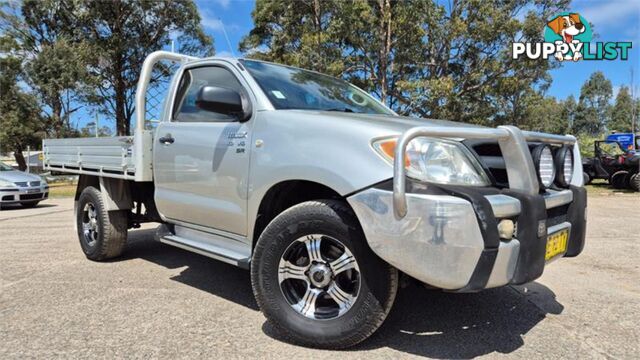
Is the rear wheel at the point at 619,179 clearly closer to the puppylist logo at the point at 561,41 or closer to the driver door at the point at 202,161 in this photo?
the puppylist logo at the point at 561,41

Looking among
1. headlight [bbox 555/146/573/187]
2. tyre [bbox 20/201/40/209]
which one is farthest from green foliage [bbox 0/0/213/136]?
headlight [bbox 555/146/573/187]

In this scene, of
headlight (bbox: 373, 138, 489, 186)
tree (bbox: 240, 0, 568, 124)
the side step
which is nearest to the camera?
headlight (bbox: 373, 138, 489, 186)

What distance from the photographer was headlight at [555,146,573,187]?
3.14 metres

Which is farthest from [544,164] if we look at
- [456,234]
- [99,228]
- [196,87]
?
[99,228]

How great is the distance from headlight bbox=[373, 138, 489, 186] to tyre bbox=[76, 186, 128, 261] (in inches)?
137

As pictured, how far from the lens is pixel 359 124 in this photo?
282 centimetres

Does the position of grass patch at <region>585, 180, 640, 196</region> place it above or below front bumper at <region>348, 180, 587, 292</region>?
below

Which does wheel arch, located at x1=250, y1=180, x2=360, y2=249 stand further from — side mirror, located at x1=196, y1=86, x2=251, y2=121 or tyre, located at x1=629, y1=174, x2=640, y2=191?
tyre, located at x1=629, y1=174, x2=640, y2=191

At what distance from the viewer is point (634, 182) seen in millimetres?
14773

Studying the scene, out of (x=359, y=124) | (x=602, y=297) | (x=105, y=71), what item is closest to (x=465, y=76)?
(x=602, y=297)

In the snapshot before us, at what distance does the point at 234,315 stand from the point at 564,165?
2.49m

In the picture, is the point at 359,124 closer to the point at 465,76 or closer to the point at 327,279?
the point at 327,279

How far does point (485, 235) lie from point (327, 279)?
3.20ft

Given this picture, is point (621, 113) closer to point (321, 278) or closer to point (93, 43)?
point (93, 43)
